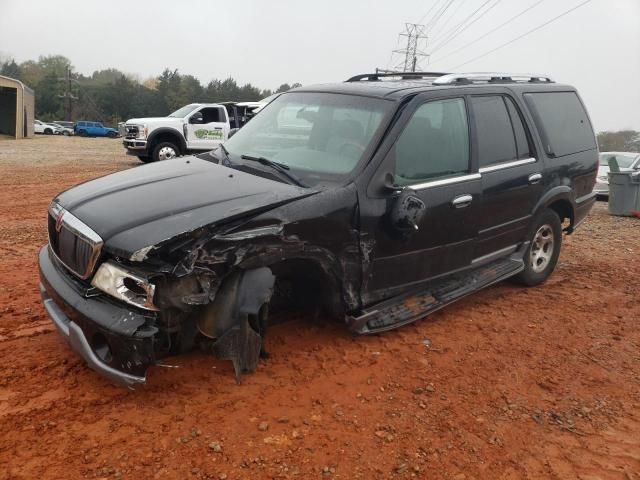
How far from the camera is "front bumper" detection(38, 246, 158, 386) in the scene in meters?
2.79

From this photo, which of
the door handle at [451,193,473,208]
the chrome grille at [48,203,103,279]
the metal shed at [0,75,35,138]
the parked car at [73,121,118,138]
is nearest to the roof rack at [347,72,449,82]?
the door handle at [451,193,473,208]

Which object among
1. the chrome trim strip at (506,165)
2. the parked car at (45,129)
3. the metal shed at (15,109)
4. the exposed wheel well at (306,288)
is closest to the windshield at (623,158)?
the chrome trim strip at (506,165)

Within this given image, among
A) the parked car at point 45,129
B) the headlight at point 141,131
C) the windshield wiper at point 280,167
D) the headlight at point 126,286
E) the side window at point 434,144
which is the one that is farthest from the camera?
the parked car at point 45,129

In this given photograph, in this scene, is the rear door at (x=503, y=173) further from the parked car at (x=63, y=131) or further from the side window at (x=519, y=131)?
the parked car at (x=63, y=131)

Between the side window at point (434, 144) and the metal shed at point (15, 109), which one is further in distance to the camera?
the metal shed at point (15, 109)

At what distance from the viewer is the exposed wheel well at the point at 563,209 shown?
17.9ft

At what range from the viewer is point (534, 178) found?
4.92 meters

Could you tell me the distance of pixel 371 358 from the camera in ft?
12.3

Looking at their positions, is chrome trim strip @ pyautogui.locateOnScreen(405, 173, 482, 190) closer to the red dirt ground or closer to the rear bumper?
the red dirt ground

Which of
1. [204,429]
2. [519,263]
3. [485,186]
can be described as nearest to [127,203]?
[204,429]

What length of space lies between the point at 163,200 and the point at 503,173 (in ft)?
9.17

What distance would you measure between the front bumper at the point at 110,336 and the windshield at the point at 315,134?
4.76 feet

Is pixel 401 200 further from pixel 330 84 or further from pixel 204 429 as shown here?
pixel 204 429

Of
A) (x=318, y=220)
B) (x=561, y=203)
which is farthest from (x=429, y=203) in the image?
(x=561, y=203)
